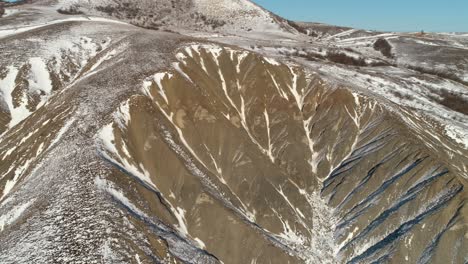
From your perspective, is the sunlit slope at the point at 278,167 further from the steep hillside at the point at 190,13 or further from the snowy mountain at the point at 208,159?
the steep hillside at the point at 190,13

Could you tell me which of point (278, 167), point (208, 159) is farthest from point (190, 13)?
point (208, 159)

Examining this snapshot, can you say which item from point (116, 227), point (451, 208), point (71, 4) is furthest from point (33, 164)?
point (71, 4)

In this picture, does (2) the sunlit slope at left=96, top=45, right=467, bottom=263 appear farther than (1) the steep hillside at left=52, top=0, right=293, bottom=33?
No

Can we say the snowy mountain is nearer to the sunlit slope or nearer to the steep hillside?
the sunlit slope

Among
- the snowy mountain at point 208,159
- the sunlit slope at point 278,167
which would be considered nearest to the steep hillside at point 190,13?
the snowy mountain at point 208,159

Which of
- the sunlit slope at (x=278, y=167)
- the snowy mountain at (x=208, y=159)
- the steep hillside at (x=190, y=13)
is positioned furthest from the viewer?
the steep hillside at (x=190, y=13)

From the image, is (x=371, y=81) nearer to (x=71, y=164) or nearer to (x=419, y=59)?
(x=419, y=59)

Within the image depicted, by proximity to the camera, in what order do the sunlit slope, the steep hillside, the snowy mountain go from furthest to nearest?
the steep hillside
the sunlit slope
the snowy mountain

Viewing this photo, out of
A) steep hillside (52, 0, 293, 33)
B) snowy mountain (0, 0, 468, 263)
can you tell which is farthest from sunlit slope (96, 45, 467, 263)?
steep hillside (52, 0, 293, 33)
